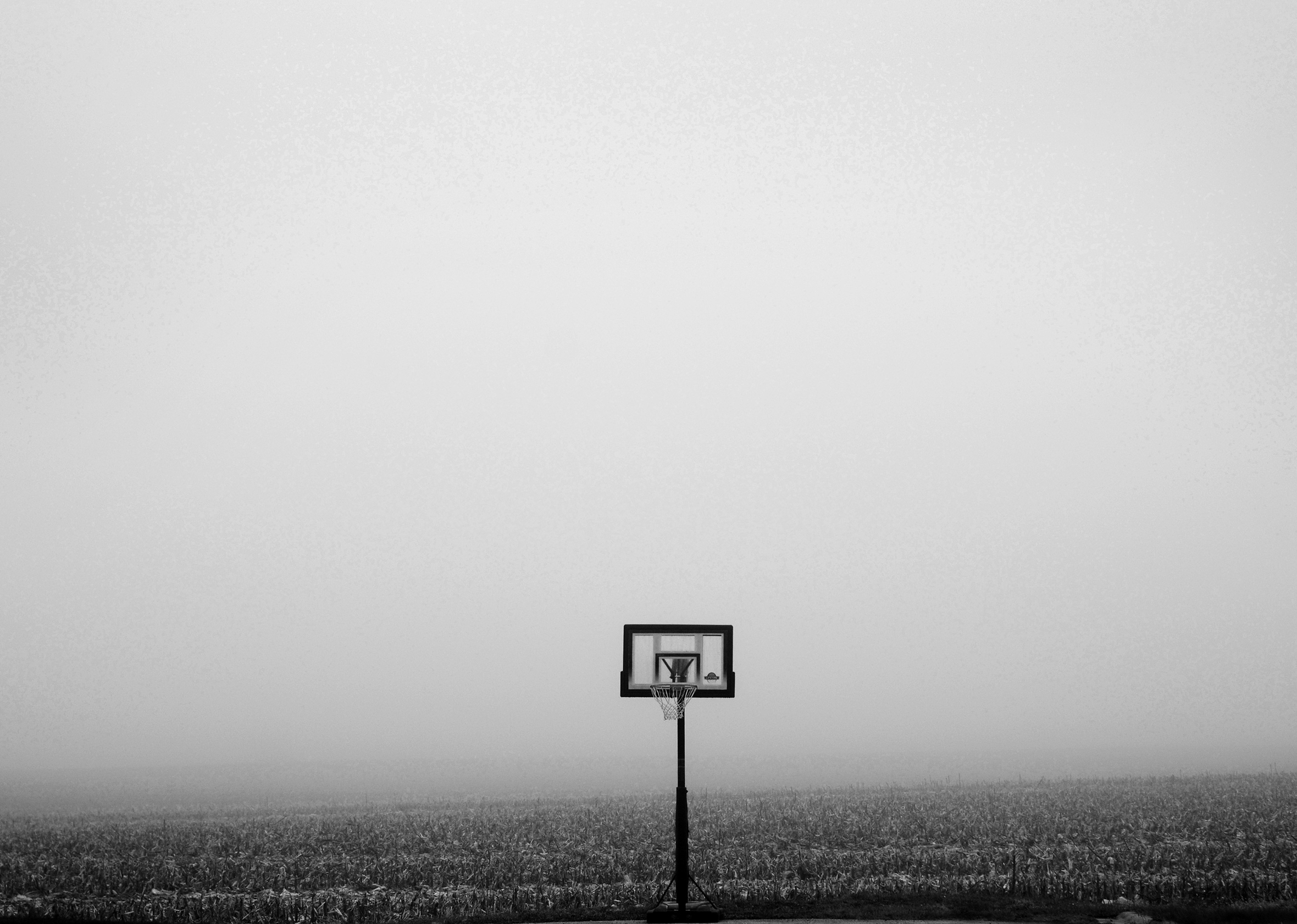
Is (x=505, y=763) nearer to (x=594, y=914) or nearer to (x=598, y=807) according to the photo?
(x=598, y=807)

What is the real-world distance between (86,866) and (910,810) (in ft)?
89.3

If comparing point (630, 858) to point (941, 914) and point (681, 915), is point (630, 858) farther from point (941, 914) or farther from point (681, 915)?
point (941, 914)

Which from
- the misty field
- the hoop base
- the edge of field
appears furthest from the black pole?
the misty field

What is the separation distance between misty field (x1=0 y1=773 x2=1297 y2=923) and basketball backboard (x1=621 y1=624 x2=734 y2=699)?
4.35 metres

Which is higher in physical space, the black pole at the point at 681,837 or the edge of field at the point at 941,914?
the black pole at the point at 681,837

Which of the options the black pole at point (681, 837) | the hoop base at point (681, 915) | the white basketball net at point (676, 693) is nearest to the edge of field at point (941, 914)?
the hoop base at point (681, 915)

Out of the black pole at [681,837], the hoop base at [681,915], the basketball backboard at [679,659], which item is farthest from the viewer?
the basketball backboard at [679,659]

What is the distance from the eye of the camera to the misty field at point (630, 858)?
22.7 metres

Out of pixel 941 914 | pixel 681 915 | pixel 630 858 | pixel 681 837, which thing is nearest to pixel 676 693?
pixel 681 837

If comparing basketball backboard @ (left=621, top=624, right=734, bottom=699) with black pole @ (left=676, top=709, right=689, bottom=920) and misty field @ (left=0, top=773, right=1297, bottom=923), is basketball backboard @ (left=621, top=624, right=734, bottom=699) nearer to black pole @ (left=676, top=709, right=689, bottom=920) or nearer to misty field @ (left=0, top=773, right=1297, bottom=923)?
black pole @ (left=676, top=709, right=689, bottom=920)

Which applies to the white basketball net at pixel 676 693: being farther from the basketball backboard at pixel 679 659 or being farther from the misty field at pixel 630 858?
the misty field at pixel 630 858

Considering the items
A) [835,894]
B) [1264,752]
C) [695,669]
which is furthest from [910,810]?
[1264,752]

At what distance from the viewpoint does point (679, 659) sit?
21734 millimetres

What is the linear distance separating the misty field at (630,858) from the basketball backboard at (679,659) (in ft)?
14.3
